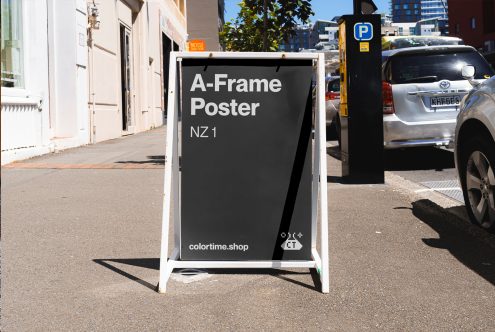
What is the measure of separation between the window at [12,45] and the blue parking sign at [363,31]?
627cm

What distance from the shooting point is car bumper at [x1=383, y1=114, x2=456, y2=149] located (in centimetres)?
952

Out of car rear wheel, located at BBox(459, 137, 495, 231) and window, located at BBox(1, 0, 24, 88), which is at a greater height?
window, located at BBox(1, 0, 24, 88)

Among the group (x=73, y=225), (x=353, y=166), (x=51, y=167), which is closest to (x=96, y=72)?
(x=51, y=167)

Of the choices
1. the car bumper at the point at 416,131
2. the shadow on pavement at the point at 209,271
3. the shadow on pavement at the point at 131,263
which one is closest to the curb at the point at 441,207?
the car bumper at the point at 416,131

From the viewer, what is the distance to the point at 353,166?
8266 millimetres

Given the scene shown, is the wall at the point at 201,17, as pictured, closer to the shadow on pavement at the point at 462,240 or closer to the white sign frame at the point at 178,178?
the shadow on pavement at the point at 462,240

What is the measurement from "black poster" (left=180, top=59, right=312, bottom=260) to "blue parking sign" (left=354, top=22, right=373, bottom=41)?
4354mm

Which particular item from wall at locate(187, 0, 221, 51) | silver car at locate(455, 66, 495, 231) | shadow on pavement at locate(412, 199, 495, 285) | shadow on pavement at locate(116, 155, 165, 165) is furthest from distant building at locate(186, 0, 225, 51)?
silver car at locate(455, 66, 495, 231)

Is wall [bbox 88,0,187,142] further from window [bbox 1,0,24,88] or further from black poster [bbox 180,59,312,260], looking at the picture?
black poster [bbox 180,59,312,260]

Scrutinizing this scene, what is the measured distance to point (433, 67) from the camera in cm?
969

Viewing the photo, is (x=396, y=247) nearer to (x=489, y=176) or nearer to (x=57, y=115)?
(x=489, y=176)

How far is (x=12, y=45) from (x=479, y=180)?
9026 mm

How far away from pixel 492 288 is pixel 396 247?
1.17 meters

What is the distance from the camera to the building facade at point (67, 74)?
1155 cm
